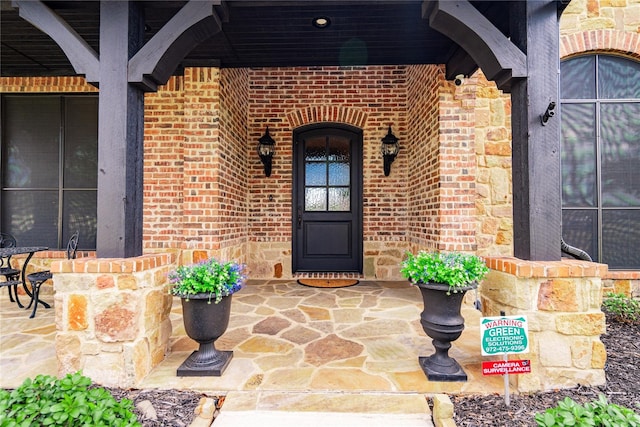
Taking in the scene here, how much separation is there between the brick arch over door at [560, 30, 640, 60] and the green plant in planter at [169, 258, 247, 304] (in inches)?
162

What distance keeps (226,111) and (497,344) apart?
3.63 m

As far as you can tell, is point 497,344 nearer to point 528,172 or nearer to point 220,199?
point 528,172

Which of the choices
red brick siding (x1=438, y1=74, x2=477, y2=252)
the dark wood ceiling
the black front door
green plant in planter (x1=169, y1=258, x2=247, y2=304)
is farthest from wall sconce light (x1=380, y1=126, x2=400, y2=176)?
green plant in planter (x1=169, y1=258, x2=247, y2=304)

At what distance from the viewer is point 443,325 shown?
191 cm

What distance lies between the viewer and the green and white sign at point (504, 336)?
1.68 m

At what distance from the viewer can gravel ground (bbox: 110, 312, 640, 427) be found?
5.07ft

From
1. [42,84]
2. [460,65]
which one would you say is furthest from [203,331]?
[42,84]

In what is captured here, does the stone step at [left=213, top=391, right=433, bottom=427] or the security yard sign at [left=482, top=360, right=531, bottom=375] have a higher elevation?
the security yard sign at [left=482, top=360, right=531, bottom=375]

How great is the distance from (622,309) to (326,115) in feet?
13.1

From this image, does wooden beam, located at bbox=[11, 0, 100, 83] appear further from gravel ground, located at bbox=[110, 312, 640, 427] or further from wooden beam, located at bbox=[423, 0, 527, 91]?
wooden beam, located at bbox=[423, 0, 527, 91]

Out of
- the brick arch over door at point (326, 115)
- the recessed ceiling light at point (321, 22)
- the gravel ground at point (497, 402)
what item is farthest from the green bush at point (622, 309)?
the recessed ceiling light at point (321, 22)

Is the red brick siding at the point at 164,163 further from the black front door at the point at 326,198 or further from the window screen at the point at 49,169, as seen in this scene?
the black front door at the point at 326,198

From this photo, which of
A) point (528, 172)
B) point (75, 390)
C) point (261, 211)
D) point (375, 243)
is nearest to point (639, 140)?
point (528, 172)

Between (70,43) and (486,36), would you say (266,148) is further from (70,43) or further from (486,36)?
(486,36)
